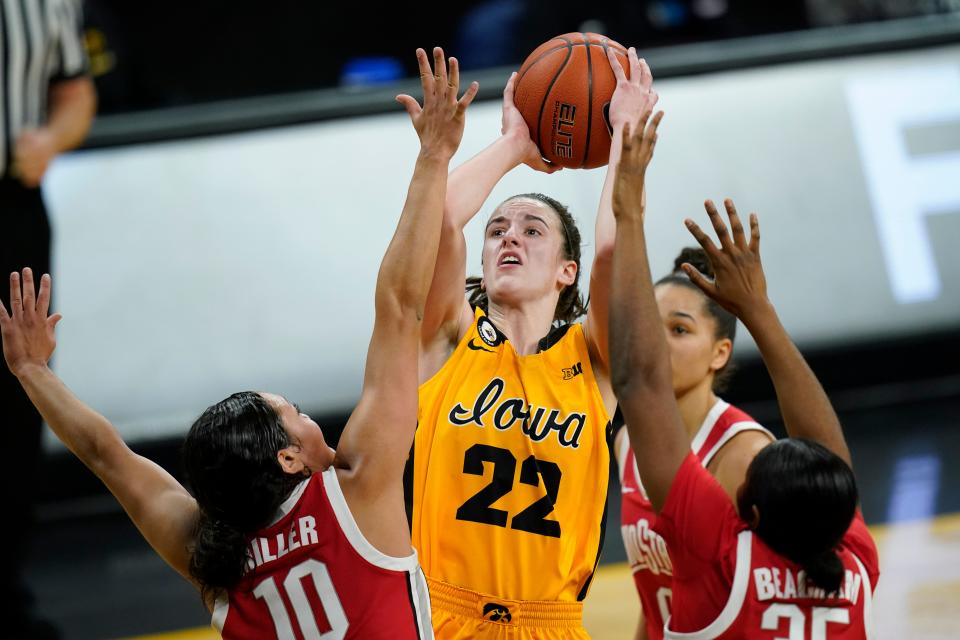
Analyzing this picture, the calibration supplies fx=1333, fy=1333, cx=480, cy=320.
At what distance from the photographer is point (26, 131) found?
7066 mm

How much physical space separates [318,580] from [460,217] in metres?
1.16

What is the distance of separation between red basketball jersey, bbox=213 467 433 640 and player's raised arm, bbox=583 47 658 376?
101 cm

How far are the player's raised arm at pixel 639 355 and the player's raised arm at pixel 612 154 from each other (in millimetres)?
519

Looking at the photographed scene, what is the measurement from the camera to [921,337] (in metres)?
8.90

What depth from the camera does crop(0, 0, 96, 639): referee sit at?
7070mm

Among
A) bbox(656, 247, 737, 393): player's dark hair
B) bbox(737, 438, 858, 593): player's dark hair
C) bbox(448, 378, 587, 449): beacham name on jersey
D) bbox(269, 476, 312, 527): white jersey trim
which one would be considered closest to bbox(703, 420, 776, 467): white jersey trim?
bbox(656, 247, 737, 393): player's dark hair

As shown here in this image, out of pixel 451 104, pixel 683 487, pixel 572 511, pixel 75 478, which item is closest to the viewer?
pixel 683 487

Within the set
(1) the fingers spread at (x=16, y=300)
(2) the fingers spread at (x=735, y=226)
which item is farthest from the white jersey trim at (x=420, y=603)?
(1) the fingers spread at (x=16, y=300)

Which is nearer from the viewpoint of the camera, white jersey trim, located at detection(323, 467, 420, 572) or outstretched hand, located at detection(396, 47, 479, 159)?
white jersey trim, located at detection(323, 467, 420, 572)

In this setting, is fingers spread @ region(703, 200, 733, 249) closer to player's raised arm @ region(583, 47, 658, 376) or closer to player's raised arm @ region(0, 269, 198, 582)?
player's raised arm @ region(583, 47, 658, 376)

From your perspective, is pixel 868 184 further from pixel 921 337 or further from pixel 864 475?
pixel 864 475

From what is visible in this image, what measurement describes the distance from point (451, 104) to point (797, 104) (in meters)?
6.07

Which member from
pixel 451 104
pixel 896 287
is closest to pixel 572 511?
pixel 451 104

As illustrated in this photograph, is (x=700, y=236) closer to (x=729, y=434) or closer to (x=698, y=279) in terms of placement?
(x=698, y=279)
